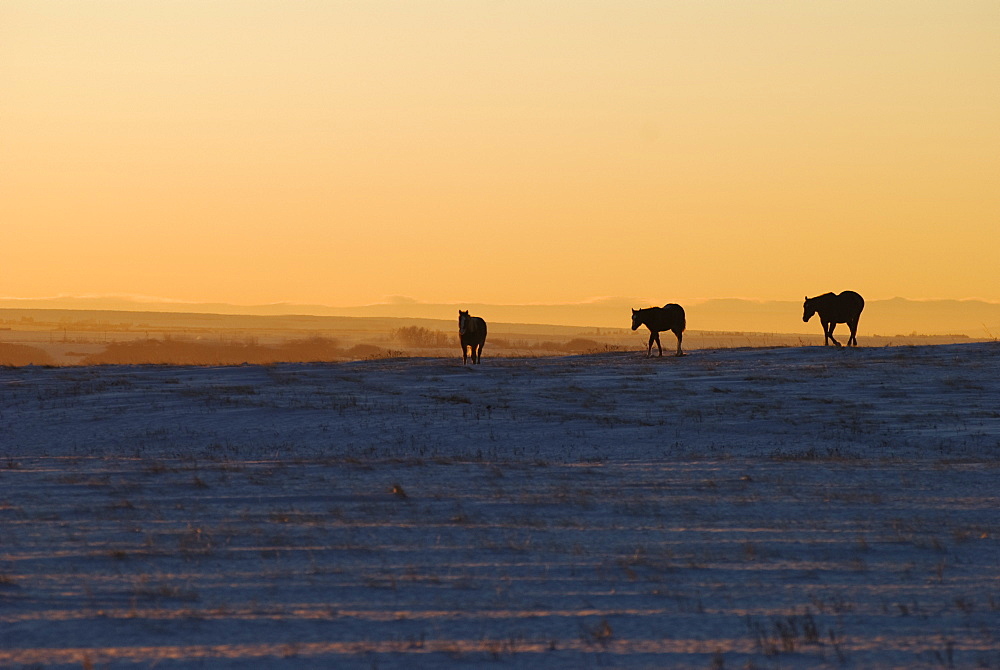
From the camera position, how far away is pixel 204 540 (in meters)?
10.4

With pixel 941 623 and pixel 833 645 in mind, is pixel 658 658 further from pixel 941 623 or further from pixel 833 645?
pixel 941 623

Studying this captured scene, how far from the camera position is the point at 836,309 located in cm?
4119

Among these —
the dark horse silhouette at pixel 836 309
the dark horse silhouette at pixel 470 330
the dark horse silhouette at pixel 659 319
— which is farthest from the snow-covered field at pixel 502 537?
the dark horse silhouette at pixel 836 309

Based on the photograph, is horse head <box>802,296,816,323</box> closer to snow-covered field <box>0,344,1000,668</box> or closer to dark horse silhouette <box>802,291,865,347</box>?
dark horse silhouette <box>802,291,865,347</box>

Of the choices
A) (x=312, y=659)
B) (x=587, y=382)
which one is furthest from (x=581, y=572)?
(x=587, y=382)

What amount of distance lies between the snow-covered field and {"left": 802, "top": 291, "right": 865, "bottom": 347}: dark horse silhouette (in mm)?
17745

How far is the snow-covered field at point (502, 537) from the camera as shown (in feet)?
24.4

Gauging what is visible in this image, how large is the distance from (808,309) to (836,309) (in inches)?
37.4

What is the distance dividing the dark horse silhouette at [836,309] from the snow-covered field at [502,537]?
58.2 feet

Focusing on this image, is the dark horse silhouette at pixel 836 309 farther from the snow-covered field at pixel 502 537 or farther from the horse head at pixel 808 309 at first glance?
the snow-covered field at pixel 502 537

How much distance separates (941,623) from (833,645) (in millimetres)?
992

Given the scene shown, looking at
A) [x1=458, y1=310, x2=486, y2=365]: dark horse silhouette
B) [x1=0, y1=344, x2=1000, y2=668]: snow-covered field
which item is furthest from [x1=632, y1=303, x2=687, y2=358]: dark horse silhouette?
[x1=0, y1=344, x2=1000, y2=668]: snow-covered field

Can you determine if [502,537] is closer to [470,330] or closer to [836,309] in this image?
[470,330]

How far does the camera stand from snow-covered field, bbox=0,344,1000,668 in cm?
745
